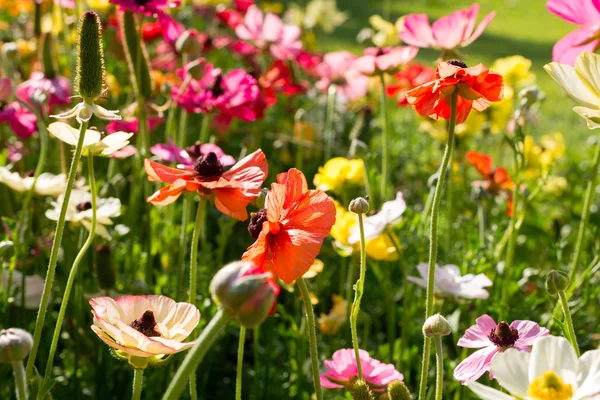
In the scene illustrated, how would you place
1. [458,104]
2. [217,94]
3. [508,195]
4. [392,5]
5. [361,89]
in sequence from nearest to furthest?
[458,104] < [217,94] < [508,195] < [361,89] < [392,5]

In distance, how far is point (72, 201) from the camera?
1.01 meters

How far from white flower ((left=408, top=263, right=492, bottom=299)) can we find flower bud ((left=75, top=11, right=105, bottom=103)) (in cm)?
43

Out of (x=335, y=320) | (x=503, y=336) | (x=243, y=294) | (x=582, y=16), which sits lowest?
(x=335, y=320)

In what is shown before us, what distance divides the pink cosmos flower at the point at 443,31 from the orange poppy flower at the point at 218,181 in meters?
0.38


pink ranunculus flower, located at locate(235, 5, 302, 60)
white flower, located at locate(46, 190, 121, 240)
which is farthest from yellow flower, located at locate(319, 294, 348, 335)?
pink ranunculus flower, located at locate(235, 5, 302, 60)

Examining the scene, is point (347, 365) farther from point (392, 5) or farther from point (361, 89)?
point (392, 5)

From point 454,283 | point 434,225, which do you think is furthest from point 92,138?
point 454,283

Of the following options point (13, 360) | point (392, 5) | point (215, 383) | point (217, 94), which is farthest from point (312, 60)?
point (392, 5)

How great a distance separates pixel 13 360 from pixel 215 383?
762 mm

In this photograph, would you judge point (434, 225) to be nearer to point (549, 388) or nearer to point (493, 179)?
point (549, 388)

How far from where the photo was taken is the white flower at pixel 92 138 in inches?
28.0

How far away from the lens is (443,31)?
1008 millimetres

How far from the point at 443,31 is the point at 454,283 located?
1.05 ft

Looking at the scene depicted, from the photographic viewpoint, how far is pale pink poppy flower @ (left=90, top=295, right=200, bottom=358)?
1.74 ft
